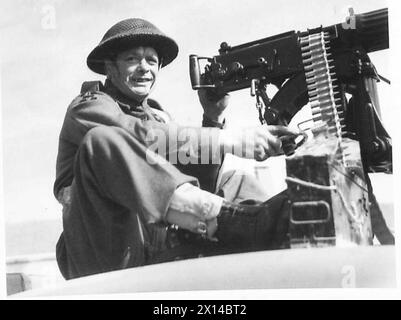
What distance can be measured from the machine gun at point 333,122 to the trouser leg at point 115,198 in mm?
447

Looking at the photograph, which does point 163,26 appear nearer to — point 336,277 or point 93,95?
point 93,95

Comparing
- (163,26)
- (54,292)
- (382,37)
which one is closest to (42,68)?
(163,26)

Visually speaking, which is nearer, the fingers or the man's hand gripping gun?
the man's hand gripping gun

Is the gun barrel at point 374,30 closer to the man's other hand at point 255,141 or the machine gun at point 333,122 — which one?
the machine gun at point 333,122

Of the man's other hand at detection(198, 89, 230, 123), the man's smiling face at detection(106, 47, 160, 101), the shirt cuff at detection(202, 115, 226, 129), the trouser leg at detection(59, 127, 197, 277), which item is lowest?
the trouser leg at detection(59, 127, 197, 277)

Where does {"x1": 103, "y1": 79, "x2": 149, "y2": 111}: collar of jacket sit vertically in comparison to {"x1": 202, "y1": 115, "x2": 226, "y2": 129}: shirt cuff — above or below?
above

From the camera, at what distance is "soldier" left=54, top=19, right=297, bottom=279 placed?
10.7 ft

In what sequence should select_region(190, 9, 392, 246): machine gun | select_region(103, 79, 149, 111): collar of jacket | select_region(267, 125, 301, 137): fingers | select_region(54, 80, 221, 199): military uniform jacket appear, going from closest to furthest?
select_region(190, 9, 392, 246): machine gun
select_region(267, 125, 301, 137): fingers
select_region(54, 80, 221, 199): military uniform jacket
select_region(103, 79, 149, 111): collar of jacket

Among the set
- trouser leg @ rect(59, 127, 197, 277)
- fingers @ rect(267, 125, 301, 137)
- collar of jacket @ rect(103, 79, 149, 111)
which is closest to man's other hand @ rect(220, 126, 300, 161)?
fingers @ rect(267, 125, 301, 137)

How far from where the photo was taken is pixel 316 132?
317 cm

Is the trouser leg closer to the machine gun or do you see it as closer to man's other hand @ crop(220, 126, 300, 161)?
man's other hand @ crop(220, 126, 300, 161)

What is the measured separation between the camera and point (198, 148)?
3.35 metres

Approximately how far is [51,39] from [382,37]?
1.35 metres

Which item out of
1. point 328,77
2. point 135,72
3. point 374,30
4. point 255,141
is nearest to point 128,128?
point 135,72
